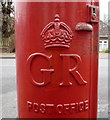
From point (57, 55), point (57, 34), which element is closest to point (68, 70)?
point (57, 55)

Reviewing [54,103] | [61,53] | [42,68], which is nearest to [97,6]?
[61,53]

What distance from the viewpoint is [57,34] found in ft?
4.02

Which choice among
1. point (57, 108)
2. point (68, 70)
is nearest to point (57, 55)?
point (68, 70)

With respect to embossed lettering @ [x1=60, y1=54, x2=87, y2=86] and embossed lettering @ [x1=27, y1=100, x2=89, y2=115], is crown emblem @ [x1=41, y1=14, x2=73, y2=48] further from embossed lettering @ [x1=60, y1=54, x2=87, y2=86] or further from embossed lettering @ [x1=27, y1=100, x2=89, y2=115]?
embossed lettering @ [x1=27, y1=100, x2=89, y2=115]

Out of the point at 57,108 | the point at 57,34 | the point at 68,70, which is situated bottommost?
the point at 57,108

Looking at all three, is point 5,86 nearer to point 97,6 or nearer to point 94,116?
point 94,116

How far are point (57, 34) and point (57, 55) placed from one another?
0.13 meters

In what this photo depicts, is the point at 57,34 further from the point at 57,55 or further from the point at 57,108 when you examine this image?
the point at 57,108

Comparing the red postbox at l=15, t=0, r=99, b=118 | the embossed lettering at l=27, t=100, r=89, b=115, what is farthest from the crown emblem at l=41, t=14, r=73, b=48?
the embossed lettering at l=27, t=100, r=89, b=115

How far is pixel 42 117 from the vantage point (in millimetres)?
1345

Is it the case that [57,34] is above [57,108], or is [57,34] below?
above

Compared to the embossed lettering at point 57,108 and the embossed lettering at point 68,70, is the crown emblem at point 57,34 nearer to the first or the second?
the embossed lettering at point 68,70

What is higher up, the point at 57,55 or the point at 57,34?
the point at 57,34

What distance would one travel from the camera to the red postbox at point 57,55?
123 cm
